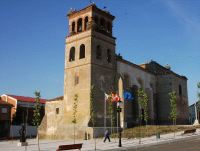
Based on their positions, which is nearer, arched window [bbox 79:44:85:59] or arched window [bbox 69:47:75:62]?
arched window [bbox 79:44:85:59]

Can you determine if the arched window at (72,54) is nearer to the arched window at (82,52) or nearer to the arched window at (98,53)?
the arched window at (82,52)

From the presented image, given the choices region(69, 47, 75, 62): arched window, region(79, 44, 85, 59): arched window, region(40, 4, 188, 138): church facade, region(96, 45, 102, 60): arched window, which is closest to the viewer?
region(40, 4, 188, 138): church facade

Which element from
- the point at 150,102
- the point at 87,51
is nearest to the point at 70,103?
the point at 87,51

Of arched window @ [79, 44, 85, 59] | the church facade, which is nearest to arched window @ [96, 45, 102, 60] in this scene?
the church facade

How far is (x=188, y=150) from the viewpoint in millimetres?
21797

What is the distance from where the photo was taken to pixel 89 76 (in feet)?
138

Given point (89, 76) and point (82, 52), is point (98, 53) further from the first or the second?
point (89, 76)

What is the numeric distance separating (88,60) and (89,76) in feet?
8.00

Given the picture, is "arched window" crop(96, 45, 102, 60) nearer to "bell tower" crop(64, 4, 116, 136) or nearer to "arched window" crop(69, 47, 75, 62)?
"bell tower" crop(64, 4, 116, 136)

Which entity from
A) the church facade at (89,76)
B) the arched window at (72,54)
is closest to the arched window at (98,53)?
the church facade at (89,76)

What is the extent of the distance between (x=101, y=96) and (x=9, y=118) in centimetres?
2579

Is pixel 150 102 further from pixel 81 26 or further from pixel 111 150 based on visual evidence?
pixel 111 150

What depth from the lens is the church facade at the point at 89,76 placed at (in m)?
42.0

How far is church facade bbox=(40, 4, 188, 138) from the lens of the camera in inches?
1654
